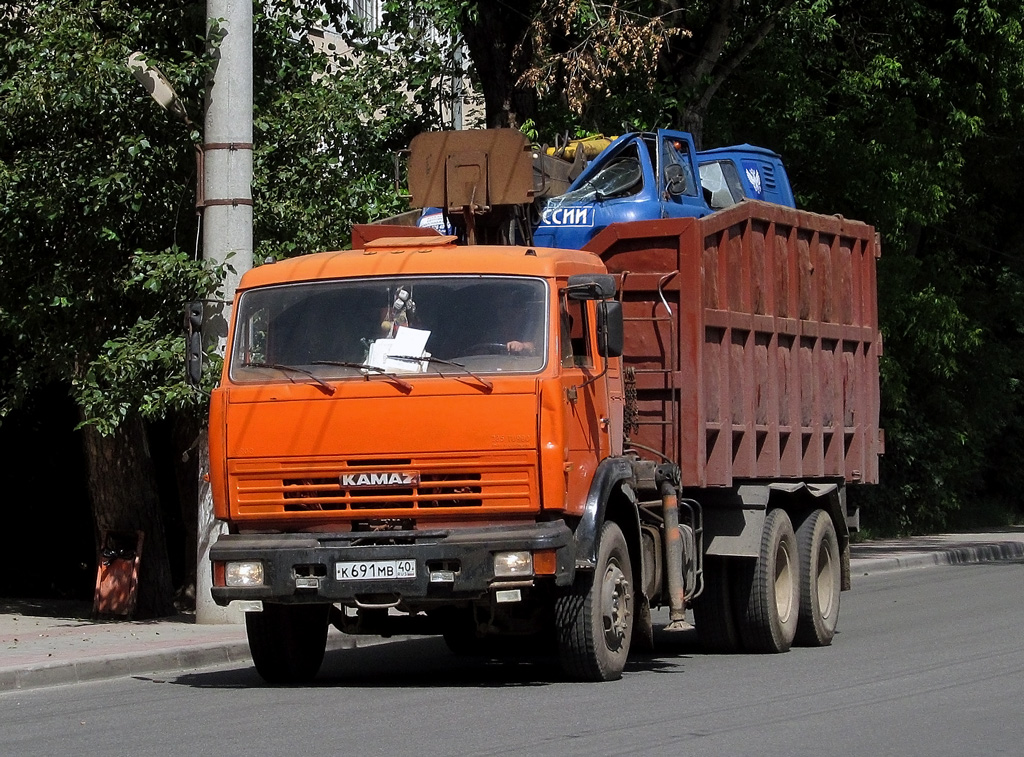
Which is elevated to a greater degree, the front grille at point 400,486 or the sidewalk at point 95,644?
the front grille at point 400,486

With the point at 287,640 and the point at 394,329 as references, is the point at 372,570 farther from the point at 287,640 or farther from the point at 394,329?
the point at 287,640

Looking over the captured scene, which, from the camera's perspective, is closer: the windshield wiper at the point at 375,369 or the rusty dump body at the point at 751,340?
the windshield wiper at the point at 375,369

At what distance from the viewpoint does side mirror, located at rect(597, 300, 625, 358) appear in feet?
34.8

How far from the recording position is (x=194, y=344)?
36.3 feet

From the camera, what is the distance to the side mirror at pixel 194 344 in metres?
11.0

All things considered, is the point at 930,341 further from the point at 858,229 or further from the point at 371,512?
the point at 371,512

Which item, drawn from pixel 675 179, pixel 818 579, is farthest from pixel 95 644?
pixel 675 179

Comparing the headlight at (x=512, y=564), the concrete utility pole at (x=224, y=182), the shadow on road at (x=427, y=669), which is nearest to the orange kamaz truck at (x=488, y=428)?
the headlight at (x=512, y=564)

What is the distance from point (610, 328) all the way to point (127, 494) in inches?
339

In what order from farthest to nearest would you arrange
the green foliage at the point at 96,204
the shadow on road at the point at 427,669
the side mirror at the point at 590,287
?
the green foliage at the point at 96,204 → the shadow on road at the point at 427,669 → the side mirror at the point at 590,287

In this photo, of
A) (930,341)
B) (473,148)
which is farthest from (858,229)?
(930,341)

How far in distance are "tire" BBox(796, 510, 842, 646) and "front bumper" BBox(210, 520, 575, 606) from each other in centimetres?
401

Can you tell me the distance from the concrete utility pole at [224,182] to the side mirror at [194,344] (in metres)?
3.72

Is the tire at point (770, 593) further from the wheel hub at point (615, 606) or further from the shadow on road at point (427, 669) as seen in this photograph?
the wheel hub at point (615, 606)
